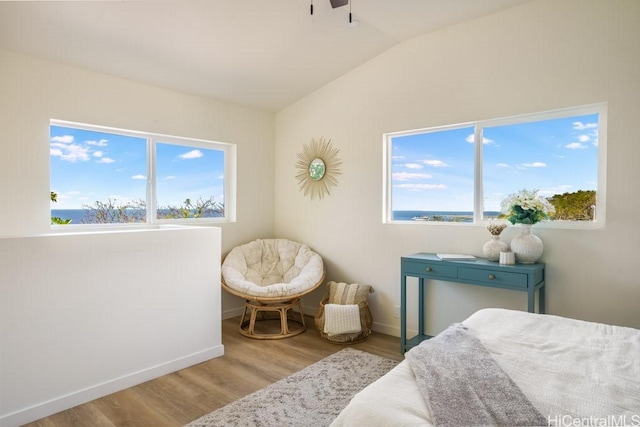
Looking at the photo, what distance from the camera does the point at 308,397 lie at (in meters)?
2.52

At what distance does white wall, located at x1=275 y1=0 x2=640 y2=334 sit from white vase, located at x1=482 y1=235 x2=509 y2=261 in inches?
7.3

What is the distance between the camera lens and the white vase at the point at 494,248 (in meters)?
2.97

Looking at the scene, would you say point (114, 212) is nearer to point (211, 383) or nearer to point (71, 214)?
point (71, 214)

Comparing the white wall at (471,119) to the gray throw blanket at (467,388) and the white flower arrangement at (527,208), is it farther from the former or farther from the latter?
the gray throw blanket at (467,388)

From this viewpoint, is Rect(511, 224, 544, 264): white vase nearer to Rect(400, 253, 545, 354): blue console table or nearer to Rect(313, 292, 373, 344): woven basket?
Rect(400, 253, 545, 354): blue console table

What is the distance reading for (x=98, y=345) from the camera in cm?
255

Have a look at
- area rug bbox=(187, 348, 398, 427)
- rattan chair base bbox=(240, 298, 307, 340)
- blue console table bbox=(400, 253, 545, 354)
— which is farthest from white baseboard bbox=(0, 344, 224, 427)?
blue console table bbox=(400, 253, 545, 354)

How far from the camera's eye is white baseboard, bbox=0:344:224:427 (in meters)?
2.22

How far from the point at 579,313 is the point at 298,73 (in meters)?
3.18

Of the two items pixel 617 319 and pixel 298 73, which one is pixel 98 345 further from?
pixel 617 319

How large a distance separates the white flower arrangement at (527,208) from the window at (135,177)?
2.86 m

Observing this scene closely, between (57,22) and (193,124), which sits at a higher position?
(57,22)

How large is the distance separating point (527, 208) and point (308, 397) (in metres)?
1.99

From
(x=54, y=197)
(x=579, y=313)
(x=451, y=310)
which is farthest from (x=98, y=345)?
(x=579, y=313)
